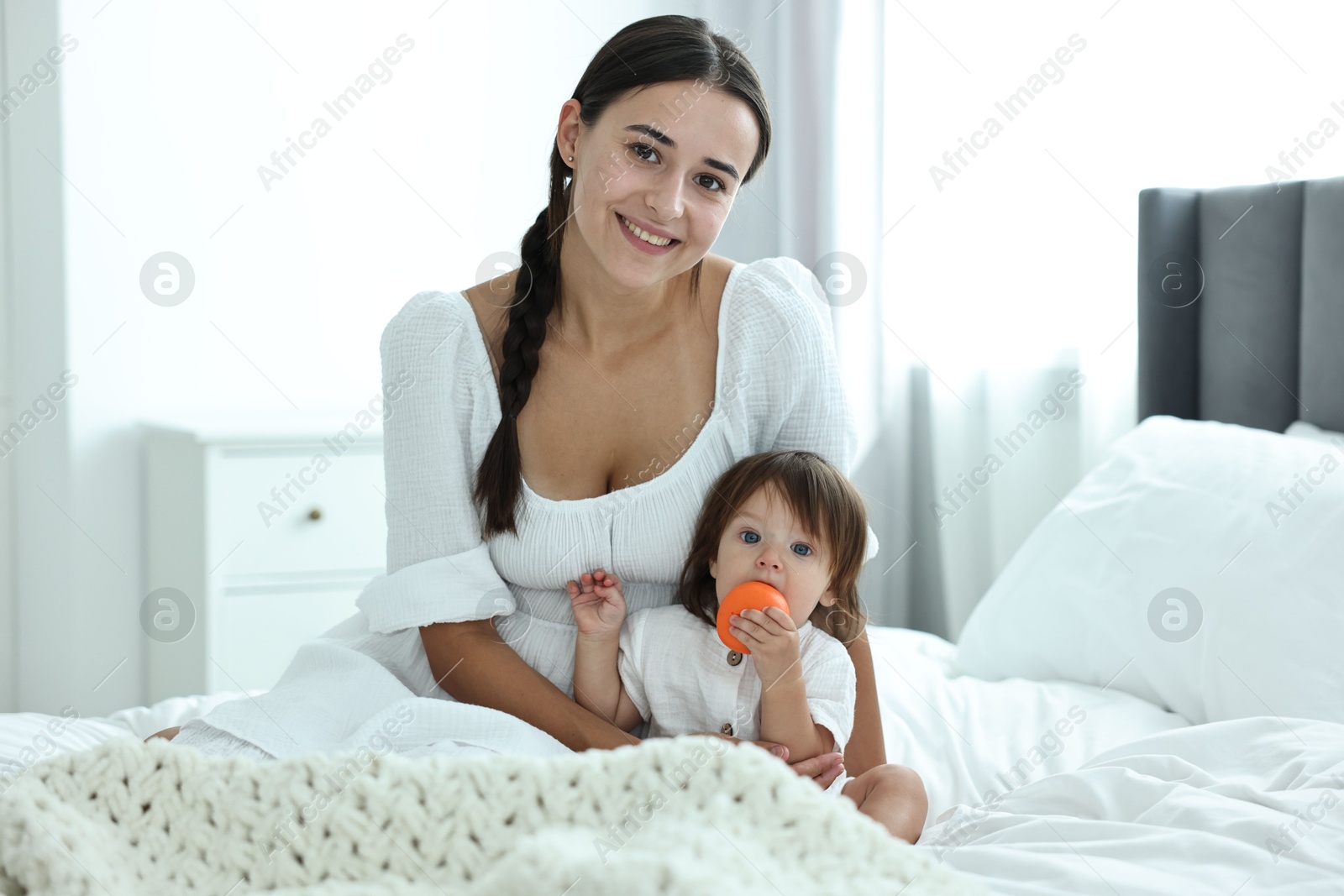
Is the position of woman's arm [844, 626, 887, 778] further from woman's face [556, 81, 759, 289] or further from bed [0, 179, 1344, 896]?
woman's face [556, 81, 759, 289]

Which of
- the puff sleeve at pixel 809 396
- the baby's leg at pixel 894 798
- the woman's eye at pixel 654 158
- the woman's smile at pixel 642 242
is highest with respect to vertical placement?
the woman's eye at pixel 654 158

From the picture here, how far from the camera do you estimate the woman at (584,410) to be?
1.27 meters

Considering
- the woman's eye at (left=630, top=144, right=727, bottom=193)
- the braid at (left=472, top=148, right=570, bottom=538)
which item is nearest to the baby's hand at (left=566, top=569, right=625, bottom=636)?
the braid at (left=472, top=148, right=570, bottom=538)

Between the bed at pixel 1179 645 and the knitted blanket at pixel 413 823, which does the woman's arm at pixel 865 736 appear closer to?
the bed at pixel 1179 645

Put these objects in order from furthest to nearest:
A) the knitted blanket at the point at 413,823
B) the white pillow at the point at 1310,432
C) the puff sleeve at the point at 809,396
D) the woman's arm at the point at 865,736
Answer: the white pillow at the point at 1310,432 → the puff sleeve at the point at 809,396 → the woman's arm at the point at 865,736 → the knitted blanket at the point at 413,823

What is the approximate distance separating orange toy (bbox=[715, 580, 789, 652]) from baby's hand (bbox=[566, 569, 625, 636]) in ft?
0.44

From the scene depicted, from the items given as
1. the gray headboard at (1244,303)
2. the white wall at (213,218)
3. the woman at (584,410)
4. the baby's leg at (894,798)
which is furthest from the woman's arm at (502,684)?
the white wall at (213,218)

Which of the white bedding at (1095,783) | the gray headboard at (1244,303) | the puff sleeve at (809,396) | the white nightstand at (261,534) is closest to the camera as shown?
the white bedding at (1095,783)

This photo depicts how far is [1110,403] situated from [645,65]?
138 centimetres

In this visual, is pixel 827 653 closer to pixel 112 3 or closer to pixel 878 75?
pixel 878 75

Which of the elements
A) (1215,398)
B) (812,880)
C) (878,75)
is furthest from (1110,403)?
(812,880)

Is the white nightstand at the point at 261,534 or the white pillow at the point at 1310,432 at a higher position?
the white pillow at the point at 1310,432

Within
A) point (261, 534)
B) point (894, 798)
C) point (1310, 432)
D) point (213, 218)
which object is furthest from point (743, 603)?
point (213, 218)

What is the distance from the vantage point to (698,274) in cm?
147
